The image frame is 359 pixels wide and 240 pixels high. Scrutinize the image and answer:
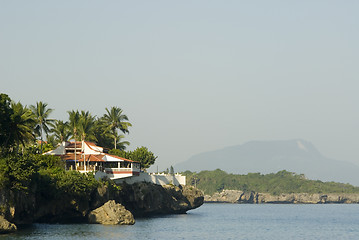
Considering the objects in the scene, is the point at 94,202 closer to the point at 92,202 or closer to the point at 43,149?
the point at 92,202

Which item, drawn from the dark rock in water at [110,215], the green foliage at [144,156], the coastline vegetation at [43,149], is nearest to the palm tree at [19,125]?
the coastline vegetation at [43,149]

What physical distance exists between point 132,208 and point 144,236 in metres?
36.8

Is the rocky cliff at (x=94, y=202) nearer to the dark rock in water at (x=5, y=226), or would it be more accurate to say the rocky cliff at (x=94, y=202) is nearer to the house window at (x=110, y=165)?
the dark rock in water at (x=5, y=226)

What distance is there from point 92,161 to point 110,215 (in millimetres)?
21503

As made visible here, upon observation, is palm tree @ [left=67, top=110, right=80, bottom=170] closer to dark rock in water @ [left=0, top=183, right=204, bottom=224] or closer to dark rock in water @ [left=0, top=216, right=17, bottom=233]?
dark rock in water @ [left=0, top=183, right=204, bottom=224]

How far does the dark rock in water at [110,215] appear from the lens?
9844cm

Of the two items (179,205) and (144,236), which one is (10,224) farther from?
(179,205)

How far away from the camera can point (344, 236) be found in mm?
101125

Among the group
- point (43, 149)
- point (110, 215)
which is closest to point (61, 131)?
point (43, 149)

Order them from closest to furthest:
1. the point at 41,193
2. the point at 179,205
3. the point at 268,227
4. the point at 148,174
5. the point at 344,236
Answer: the point at 41,193 < the point at 344,236 < the point at 268,227 < the point at 148,174 < the point at 179,205

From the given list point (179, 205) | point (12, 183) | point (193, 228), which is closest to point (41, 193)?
point (12, 183)

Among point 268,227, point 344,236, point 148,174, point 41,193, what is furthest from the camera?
point 148,174

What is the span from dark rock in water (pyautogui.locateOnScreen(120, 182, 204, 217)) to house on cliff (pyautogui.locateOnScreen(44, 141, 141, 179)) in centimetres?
335

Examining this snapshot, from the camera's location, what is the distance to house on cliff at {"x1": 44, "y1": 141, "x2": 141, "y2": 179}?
11662 centimetres
